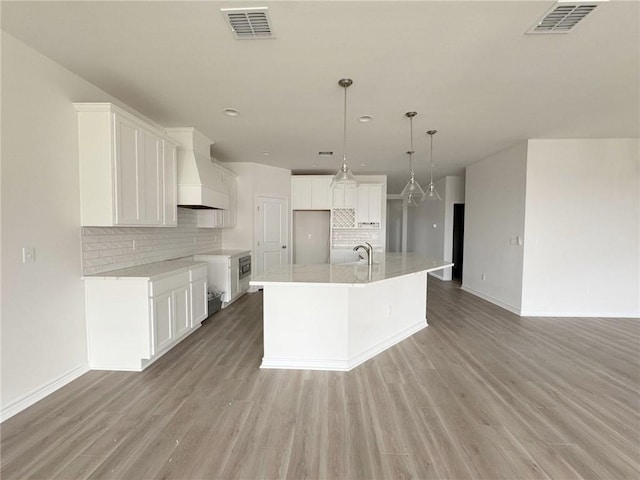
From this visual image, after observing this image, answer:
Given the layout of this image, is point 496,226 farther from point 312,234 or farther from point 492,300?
point 312,234

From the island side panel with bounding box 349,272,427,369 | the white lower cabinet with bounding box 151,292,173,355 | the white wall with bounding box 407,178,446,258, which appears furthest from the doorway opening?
the white lower cabinet with bounding box 151,292,173,355

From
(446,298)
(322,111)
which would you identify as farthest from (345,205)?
(322,111)

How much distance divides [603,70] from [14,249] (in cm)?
476

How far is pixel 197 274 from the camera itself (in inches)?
140

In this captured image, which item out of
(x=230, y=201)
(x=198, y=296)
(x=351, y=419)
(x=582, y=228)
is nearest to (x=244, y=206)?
(x=230, y=201)

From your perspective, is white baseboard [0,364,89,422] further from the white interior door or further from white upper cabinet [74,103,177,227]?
the white interior door

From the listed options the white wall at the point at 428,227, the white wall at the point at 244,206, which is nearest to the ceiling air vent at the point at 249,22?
the white wall at the point at 244,206

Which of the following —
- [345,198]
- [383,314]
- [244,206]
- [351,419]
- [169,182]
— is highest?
[345,198]

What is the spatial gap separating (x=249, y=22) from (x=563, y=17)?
197cm

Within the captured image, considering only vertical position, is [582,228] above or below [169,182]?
below

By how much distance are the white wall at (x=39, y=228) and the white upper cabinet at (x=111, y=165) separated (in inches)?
3.1

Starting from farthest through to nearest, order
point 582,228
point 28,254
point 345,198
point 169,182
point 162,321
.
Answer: point 345,198, point 582,228, point 169,182, point 162,321, point 28,254

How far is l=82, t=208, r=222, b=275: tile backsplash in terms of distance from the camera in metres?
2.70

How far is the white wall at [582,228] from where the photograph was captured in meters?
4.21
